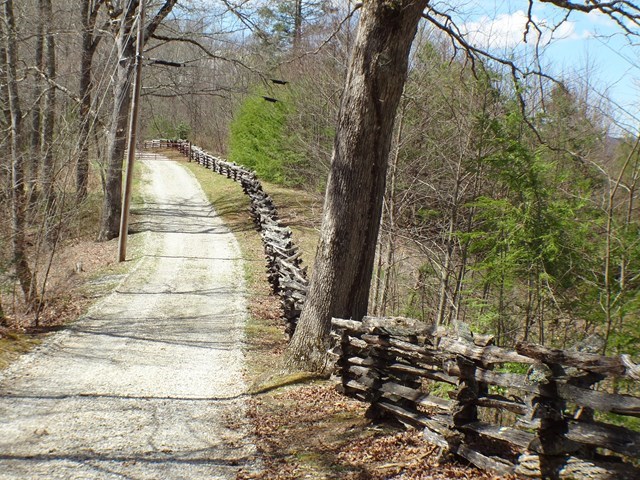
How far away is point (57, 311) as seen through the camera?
476 inches

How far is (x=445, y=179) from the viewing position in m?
14.0

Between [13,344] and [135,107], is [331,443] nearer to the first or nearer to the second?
[13,344]

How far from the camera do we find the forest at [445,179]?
→ 7.93 metres

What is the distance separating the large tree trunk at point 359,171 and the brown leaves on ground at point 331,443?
71 cm

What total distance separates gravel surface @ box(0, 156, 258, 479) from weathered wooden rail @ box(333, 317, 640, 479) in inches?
61.7

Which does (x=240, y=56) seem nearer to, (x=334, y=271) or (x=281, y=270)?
(x=281, y=270)

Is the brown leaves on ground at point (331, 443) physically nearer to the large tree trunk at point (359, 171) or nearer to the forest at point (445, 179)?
the large tree trunk at point (359, 171)

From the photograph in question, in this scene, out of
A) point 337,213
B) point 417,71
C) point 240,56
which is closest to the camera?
point 337,213

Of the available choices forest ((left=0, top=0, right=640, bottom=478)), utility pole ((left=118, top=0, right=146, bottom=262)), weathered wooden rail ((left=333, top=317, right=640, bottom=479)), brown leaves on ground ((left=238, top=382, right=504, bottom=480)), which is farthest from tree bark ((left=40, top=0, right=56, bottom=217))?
weathered wooden rail ((left=333, top=317, right=640, bottom=479))

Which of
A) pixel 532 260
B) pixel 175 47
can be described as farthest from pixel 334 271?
pixel 175 47

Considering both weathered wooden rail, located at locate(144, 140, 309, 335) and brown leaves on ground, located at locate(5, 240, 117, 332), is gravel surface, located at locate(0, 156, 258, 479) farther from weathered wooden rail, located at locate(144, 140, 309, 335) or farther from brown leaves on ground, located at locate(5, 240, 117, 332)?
weathered wooden rail, located at locate(144, 140, 309, 335)

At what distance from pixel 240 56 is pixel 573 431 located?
20.5m

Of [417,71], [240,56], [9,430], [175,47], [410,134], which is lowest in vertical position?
[9,430]

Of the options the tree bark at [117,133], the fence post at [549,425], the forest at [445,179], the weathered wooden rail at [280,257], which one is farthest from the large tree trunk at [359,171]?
the tree bark at [117,133]
